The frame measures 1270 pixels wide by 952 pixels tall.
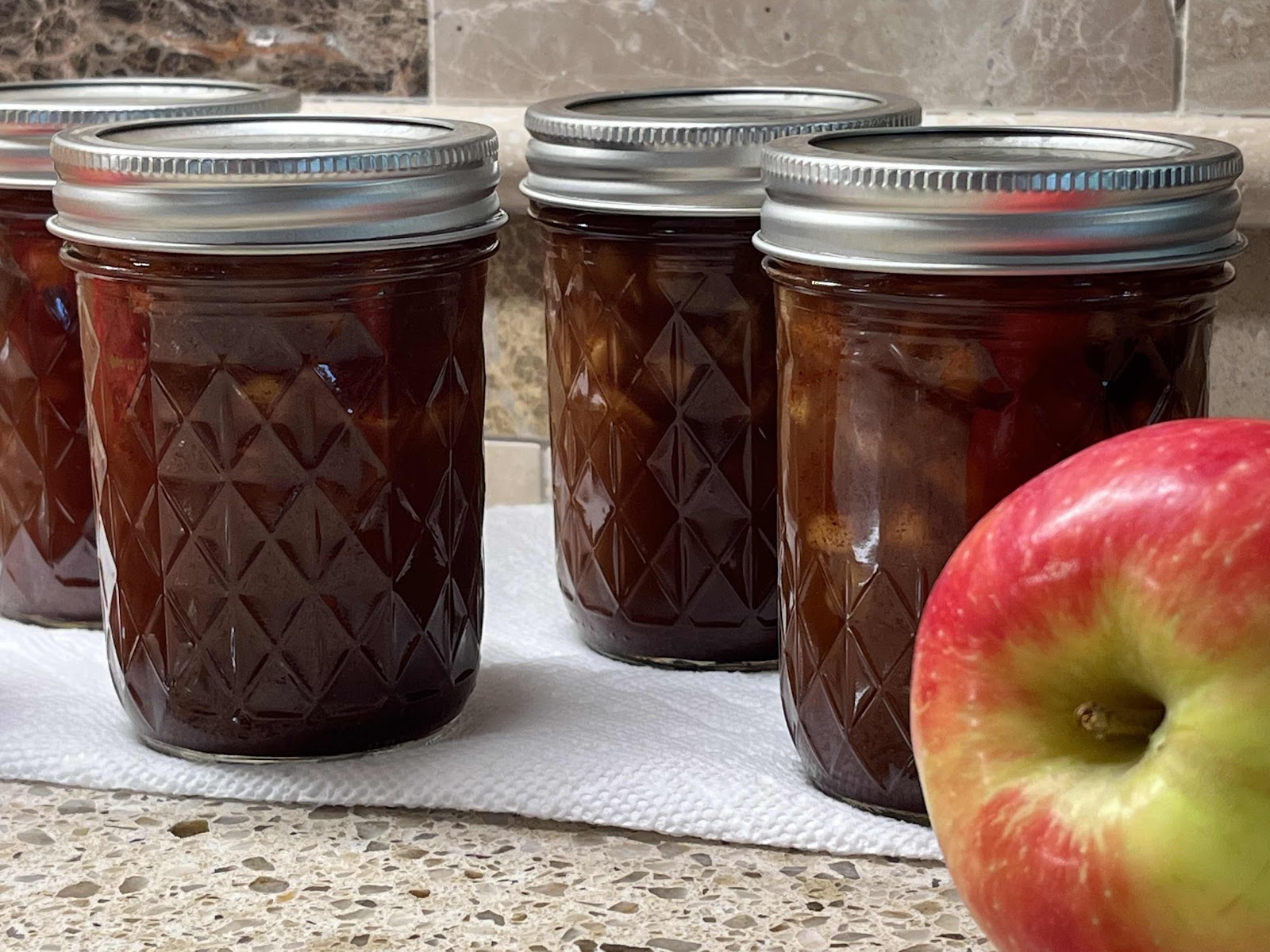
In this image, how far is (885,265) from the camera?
1.88 ft

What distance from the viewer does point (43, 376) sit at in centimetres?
85

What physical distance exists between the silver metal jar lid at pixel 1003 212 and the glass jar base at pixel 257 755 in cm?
26

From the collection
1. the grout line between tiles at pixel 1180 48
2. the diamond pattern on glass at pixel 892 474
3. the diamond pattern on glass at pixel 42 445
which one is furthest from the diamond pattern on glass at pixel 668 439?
the grout line between tiles at pixel 1180 48

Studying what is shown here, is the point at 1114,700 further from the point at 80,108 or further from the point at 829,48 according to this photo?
the point at 829,48

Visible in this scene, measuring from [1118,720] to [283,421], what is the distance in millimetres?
330

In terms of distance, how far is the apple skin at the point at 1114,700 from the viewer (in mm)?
440

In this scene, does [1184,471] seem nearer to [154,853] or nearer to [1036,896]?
[1036,896]

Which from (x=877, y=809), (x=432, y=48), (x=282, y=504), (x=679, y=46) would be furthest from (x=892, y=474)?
(x=432, y=48)

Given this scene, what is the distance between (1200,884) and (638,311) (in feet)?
1.32

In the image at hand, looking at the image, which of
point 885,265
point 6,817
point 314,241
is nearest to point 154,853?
point 6,817

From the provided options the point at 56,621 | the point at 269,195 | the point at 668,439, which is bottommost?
the point at 56,621

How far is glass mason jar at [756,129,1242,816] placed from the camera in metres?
0.56

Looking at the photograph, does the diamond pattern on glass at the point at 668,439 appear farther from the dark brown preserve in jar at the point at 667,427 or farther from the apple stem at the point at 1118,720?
the apple stem at the point at 1118,720

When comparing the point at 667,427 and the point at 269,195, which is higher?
the point at 269,195
